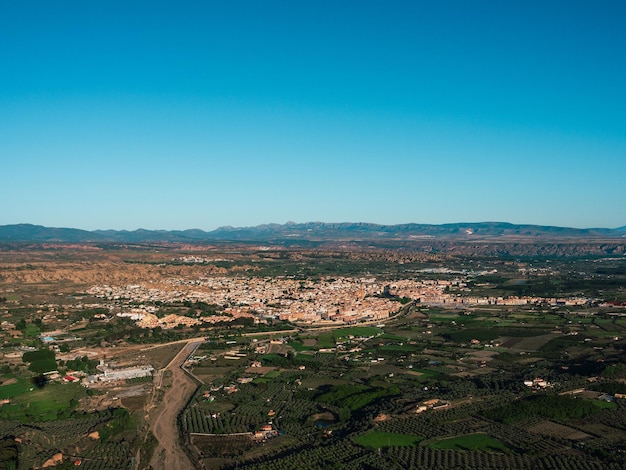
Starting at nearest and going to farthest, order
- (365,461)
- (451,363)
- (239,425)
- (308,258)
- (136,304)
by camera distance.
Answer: (365,461), (239,425), (451,363), (136,304), (308,258)

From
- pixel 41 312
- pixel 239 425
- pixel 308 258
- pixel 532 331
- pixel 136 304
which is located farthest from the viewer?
pixel 308 258

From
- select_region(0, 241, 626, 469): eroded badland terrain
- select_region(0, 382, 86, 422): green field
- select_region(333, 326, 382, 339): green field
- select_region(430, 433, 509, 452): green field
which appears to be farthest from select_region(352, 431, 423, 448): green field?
select_region(333, 326, 382, 339): green field

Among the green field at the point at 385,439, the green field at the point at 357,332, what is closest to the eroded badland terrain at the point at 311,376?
the green field at the point at 385,439

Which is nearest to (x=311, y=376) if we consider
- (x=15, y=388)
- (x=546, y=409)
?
(x=546, y=409)

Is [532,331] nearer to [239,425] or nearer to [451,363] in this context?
[451,363]

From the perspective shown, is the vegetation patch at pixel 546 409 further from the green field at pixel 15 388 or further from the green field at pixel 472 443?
the green field at pixel 15 388

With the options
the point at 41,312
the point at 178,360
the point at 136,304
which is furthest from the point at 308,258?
the point at 178,360

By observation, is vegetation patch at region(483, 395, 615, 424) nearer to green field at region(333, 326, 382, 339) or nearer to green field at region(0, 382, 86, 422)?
green field at region(0, 382, 86, 422)
